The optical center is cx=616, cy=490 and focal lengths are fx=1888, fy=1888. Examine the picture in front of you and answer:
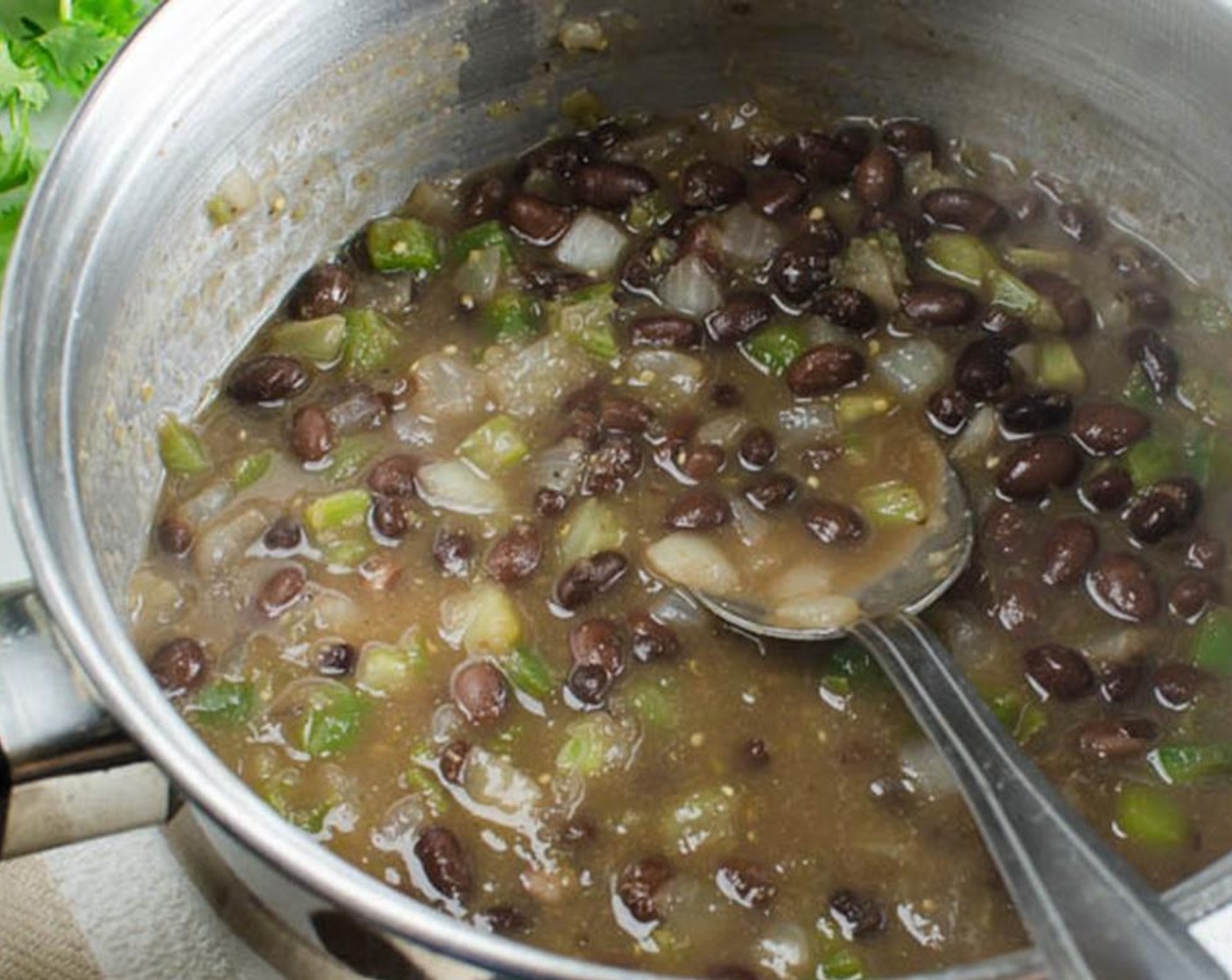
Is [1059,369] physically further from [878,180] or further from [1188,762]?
[1188,762]

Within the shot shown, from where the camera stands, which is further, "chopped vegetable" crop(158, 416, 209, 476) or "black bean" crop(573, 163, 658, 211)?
"black bean" crop(573, 163, 658, 211)

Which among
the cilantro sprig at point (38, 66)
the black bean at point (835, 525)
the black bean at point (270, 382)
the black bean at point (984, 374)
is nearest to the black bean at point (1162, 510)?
the black bean at point (984, 374)

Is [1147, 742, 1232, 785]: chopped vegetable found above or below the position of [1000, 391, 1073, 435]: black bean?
below

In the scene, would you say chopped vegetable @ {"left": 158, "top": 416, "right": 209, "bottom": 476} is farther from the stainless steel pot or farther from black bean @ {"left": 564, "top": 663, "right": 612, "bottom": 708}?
black bean @ {"left": 564, "top": 663, "right": 612, "bottom": 708}

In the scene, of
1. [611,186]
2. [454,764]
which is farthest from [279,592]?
[611,186]

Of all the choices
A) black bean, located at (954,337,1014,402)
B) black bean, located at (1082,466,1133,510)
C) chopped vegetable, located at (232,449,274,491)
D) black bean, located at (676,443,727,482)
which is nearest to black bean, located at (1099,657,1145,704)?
black bean, located at (1082,466,1133,510)
